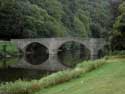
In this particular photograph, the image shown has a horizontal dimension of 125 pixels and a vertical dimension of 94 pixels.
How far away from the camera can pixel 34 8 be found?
3268 inches

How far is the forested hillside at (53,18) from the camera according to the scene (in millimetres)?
76512

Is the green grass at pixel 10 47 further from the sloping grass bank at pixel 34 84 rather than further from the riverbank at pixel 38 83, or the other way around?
the sloping grass bank at pixel 34 84

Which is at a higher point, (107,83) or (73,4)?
(73,4)

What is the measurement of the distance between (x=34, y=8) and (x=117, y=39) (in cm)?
4519

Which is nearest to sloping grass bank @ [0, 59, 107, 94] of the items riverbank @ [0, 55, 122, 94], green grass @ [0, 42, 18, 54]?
riverbank @ [0, 55, 122, 94]

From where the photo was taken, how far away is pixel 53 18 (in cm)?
9062

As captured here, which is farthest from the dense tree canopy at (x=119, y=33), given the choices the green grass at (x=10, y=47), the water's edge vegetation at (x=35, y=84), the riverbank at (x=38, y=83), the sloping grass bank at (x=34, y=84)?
the green grass at (x=10, y=47)

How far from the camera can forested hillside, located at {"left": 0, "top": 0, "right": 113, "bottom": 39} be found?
251 ft

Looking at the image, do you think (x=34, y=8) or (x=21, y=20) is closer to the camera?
(x=21, y=20)

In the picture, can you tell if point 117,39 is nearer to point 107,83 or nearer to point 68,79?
point 68,79

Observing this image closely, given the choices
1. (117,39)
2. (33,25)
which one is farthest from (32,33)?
(117,39)

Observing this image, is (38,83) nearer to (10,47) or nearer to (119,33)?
(119,33)

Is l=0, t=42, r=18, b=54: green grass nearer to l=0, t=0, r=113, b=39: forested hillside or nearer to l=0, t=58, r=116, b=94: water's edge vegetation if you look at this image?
l=0, t=0, r=113, b=39: forested hillside

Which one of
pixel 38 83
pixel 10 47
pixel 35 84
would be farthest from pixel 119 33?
pixel 10 47
